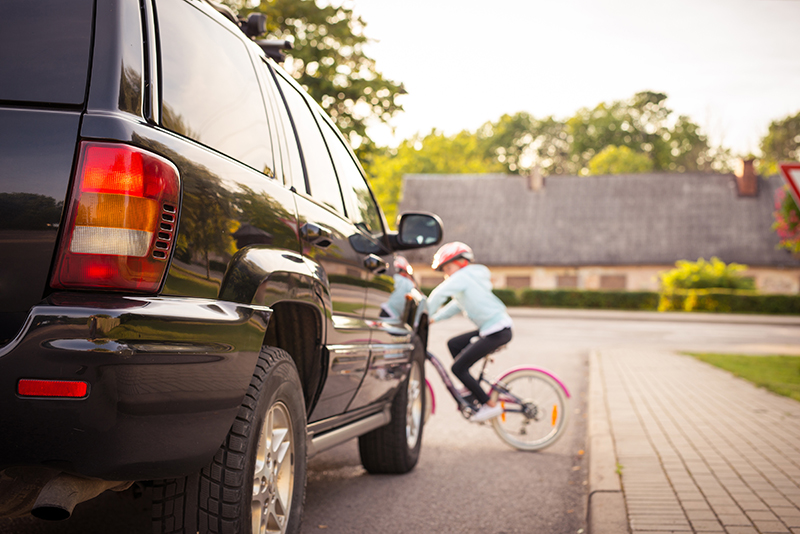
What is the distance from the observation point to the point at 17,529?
391 centimetres

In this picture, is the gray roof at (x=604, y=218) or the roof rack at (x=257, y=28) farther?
the gray roof at (x=604, y=218)

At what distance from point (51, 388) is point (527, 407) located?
5.21 metres

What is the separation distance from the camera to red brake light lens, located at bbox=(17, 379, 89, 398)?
202cm

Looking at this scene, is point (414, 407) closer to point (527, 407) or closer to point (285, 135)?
point (527, 407)

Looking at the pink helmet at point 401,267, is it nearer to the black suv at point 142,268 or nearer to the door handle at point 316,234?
the door handle at point 316,234

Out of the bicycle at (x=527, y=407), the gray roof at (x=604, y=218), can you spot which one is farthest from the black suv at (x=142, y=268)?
the gray roof at (x=604, y=218)

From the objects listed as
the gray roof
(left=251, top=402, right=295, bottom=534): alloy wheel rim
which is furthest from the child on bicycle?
the gray roof

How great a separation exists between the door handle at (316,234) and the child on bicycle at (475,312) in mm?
3084

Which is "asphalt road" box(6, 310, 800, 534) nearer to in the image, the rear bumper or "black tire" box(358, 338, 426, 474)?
"black tire" box(358, 338, 426, 474)

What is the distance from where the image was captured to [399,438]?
5395 mm

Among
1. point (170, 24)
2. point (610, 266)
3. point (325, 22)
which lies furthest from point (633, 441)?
point (610, 266)

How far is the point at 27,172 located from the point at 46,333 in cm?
43

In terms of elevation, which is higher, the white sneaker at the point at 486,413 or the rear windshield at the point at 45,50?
the rear windshield at the point at 45,50

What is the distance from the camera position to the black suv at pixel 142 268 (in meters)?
2.07
